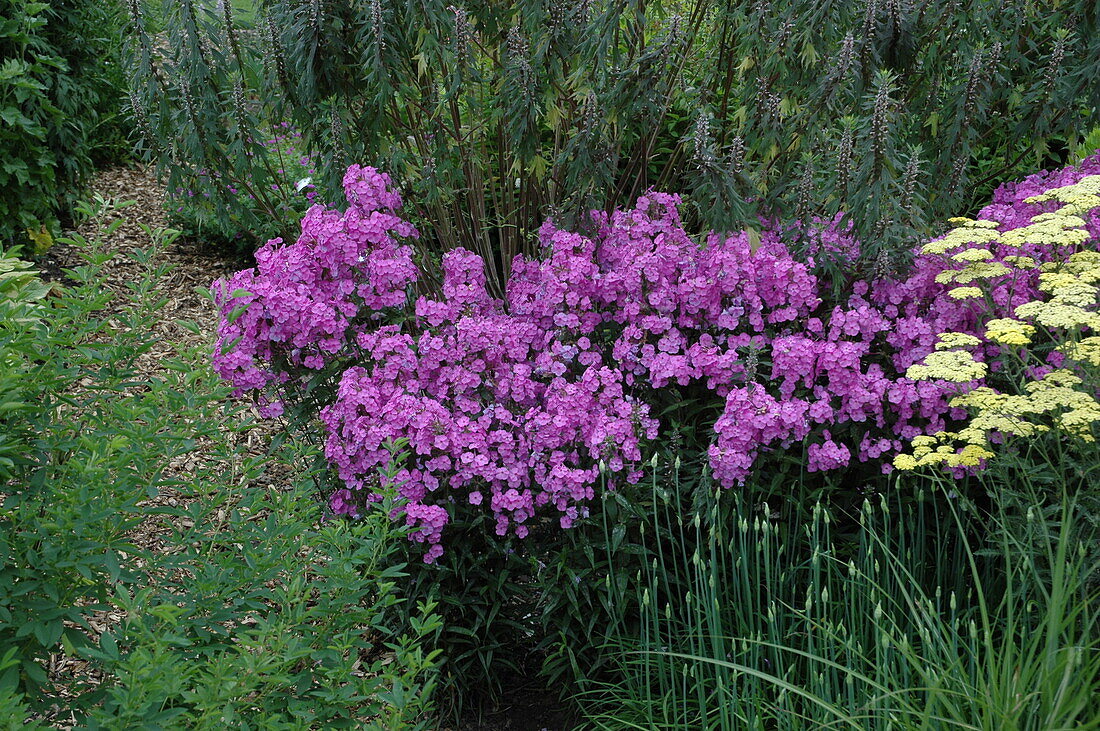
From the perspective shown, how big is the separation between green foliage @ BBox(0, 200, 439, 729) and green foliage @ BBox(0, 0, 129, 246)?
3.15 metres

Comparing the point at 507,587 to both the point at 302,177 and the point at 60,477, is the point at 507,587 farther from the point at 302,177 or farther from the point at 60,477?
the point at 302,177

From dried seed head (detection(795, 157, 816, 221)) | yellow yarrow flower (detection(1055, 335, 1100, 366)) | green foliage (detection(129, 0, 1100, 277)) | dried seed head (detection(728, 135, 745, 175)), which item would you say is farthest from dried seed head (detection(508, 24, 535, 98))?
yellow yarrow flower (detection(1055, 335, 1100, 366))

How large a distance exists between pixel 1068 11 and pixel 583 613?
315 centimetres

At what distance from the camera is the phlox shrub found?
2.92 metres

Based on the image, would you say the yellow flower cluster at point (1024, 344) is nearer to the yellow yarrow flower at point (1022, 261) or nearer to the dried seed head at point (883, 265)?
the yellow yarrow flower at point (1022, 261)

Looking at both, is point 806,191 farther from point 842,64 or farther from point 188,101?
point 188,101

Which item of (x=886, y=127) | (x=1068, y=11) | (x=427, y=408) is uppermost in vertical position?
(x=1068, y=11)

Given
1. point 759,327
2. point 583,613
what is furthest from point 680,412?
point 583,613

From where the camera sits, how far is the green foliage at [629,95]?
334 cm

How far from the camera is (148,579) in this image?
6.46 ft

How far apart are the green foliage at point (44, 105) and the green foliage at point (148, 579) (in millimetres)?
3150

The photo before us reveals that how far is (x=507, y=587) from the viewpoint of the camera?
9.93 feet

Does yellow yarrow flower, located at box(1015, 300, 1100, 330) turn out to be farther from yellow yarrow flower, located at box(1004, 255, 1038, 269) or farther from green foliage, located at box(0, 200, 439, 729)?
green foliage, located at box(0, 200, 439, 729)

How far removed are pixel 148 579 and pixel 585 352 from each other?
5.64 feet
